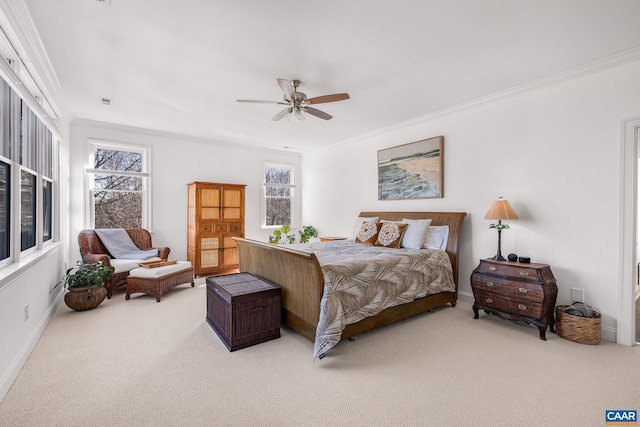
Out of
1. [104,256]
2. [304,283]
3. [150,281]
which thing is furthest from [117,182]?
[304,283]

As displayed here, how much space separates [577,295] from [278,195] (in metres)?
5.81

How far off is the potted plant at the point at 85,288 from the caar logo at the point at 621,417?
4936 millimetres

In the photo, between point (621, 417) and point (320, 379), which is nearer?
point (621, 417)

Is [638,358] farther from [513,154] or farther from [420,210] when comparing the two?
[420,210]

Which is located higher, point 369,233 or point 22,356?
point 369,233

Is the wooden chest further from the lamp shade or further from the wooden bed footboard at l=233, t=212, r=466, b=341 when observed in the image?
the lamp shade

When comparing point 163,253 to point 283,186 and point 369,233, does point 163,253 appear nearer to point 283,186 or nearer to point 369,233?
point 283,186

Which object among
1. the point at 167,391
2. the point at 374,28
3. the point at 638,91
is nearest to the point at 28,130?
the point at 167,391

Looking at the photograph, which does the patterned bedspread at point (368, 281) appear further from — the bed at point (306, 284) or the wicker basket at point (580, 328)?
the wicker basket at point (580, 328)

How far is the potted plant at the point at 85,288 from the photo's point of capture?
11.8 ft

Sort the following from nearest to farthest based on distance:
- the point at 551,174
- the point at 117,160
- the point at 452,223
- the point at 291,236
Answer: the point at 551,174, the point at 452,223, the point at 117,160, the point at 291,236

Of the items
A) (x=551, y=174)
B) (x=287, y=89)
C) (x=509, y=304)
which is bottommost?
(x=509, y=304)

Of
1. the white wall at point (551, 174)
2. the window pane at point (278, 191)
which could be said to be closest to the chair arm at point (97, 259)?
the window pane at point (278, 191)

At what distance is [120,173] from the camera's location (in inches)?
212
